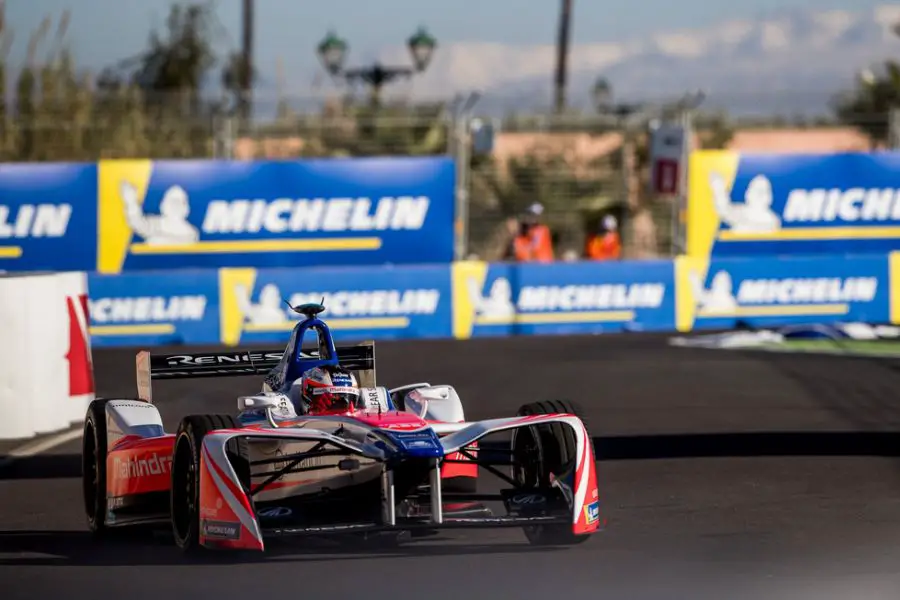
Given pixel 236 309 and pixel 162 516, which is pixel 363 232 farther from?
pixel 162 516

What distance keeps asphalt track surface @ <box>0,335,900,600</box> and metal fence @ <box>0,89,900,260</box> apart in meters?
8.54

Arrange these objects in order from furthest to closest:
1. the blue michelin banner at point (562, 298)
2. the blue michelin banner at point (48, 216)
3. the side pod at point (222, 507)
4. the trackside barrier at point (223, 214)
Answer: the trackside barrier at point (223, 214) → the blue michelin banner at point (48, 216) → the blue michelin banner at point (562, 298) → the side pod at point (222, 507)

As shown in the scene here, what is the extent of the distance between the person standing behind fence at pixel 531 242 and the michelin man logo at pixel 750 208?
253cm

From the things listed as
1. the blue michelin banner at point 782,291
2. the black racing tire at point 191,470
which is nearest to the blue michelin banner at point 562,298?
the blue michelin banner at point 782,291

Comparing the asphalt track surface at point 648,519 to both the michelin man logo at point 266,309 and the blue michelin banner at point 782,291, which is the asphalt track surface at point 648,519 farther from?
the blue michelin banner at point 782,291

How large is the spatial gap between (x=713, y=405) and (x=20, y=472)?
632cm

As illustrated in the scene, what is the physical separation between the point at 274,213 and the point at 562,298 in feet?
13.5

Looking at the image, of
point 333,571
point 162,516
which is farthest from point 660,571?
point 162,516

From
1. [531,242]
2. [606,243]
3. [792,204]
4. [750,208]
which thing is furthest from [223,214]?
[792,204]

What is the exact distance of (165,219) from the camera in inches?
899

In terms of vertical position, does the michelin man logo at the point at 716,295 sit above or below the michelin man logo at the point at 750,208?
below

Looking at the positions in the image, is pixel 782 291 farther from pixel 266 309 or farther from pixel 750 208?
pixel 266 309

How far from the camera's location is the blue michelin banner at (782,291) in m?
22.8

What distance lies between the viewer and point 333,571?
7.98m
